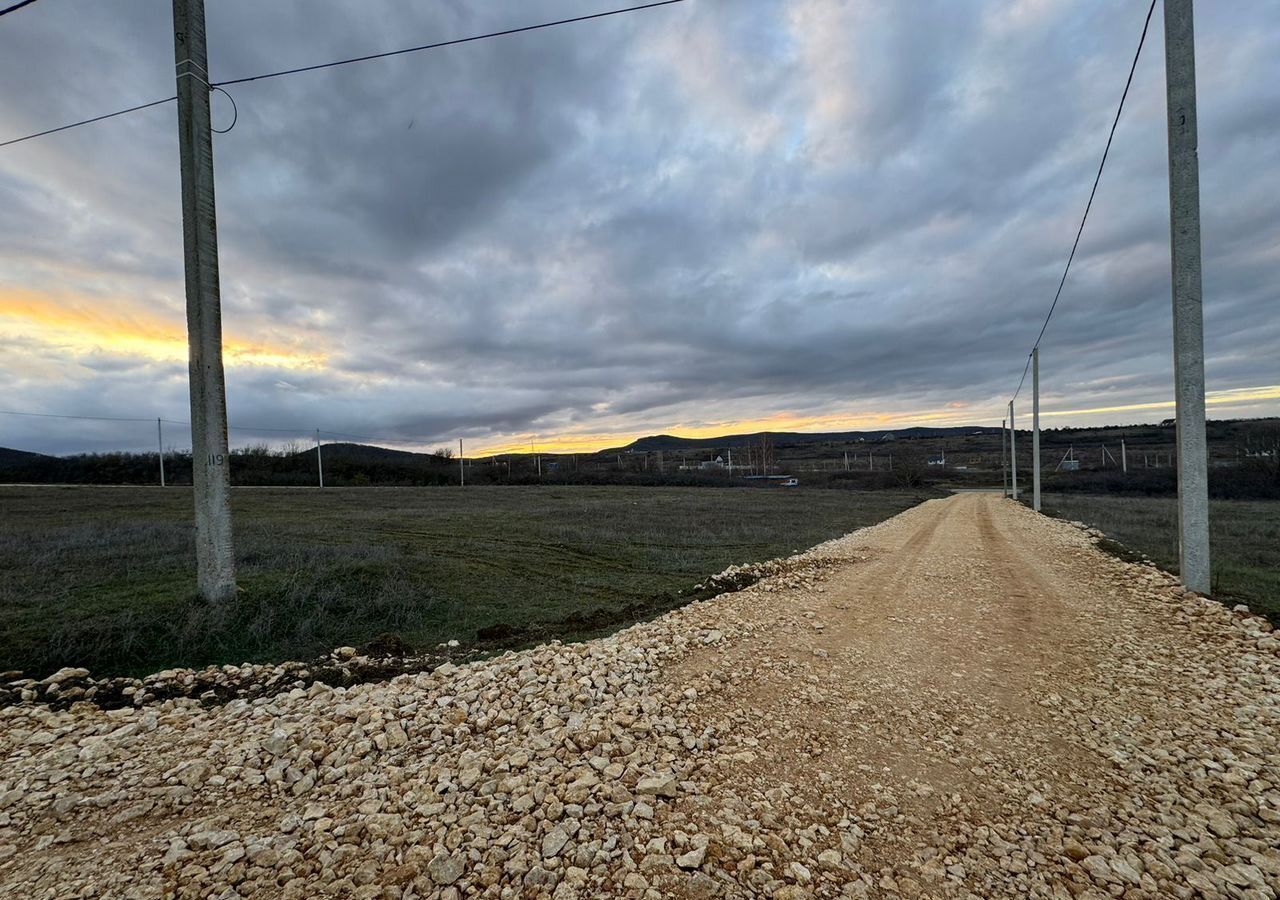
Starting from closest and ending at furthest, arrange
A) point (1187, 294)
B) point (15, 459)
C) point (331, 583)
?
1. point (1187, 294)
2. point (331, 583)
3. point (15, 459)

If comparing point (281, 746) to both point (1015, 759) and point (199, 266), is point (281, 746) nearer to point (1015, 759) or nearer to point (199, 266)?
point (1015, 759)

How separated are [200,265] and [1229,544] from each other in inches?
939

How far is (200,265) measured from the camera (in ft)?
27.3

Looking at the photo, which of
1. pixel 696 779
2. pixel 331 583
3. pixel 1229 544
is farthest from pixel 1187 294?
pixel 331 583

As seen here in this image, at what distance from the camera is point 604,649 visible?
6.35 meters

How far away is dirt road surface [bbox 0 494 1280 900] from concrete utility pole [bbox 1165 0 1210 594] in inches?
102

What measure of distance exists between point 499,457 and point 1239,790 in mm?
76646

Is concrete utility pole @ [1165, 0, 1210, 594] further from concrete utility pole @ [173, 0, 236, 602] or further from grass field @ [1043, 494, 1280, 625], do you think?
concrete utility pole @ [173, 0, 236, 602]

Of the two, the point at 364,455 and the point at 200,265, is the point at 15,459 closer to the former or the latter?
the point at 364,455

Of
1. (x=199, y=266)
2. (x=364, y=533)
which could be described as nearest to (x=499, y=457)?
(x=364, y=533)

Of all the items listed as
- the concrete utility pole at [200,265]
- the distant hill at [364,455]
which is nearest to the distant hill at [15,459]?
the distant hill at [364,455]

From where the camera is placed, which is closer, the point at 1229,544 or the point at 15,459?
the point at 1229,544

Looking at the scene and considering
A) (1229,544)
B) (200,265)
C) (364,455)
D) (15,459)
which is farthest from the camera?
(364,455)

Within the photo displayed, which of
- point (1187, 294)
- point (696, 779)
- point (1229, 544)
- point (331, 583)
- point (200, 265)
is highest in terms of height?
point (200, 265)
